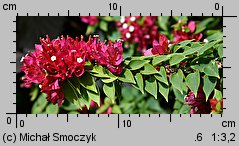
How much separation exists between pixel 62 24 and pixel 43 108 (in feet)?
2.74

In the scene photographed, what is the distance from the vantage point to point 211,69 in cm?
165

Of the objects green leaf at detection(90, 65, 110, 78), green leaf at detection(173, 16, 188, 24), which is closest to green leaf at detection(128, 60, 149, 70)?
green leaf at detection(90, 65, 110, 78)

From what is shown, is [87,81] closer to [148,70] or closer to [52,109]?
[148,70]

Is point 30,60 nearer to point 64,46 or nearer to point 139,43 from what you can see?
point 64,46

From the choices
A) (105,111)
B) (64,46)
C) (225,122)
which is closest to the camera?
(64,46)

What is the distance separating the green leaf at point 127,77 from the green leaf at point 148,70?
51 millimetres

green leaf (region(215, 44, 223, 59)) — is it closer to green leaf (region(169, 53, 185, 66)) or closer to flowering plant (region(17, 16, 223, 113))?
flowering plant (region(17, 16, 223, 113))

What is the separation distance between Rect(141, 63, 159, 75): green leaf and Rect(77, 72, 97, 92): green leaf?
0.60ft

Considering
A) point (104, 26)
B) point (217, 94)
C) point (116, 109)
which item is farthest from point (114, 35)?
point (217, 94)

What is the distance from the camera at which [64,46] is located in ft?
5.15

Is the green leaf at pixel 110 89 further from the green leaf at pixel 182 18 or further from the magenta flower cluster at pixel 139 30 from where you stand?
the magenta flower cluster at pixel 139 30

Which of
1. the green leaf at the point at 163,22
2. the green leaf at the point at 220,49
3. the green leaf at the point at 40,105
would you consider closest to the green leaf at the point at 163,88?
the green leaf at the point at 220,49

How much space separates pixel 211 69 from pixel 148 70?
224mm

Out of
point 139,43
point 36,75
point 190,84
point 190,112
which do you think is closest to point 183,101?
point 190,112
